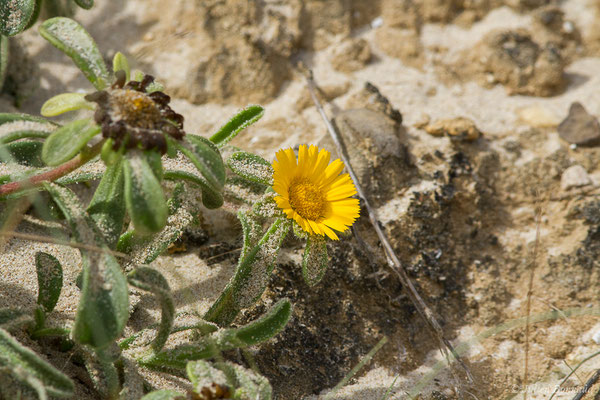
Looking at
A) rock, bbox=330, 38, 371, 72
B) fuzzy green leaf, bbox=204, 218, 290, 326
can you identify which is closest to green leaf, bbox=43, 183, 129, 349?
fuzzy green leaf, bbox=204, 218, 290, 326

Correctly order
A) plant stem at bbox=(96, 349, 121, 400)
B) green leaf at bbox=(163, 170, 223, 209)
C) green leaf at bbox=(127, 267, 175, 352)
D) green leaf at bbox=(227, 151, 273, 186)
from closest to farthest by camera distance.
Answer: green leaf at bbox=(127, 267, 175, 352) → plant stem at bbox=(96, 349, 121, 400) → green leaf at bbox=(163, 170, 223, 209) → green leaf at bbox=(227, 151, 273, 186)

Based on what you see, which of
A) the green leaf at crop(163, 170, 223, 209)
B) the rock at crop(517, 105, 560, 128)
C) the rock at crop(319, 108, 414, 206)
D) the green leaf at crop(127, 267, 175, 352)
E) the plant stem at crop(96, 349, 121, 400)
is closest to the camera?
the green leaf at crop(127, 267, 175, 352)

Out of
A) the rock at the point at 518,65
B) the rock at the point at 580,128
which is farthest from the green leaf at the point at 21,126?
the rock at the point at 580,128

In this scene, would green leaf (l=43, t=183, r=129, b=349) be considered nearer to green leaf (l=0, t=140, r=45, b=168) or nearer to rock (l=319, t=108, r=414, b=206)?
green leaf (l=0, t=140, r=45, b=168)

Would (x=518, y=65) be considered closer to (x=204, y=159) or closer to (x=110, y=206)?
(x=204, y=159)

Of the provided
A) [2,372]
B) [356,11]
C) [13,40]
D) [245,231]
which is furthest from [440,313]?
[13,40]

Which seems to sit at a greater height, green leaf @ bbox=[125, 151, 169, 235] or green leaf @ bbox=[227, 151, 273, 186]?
green leaf @ bbox=[227, 151, 273, 186]

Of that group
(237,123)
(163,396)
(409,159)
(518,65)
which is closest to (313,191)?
(237,123)
